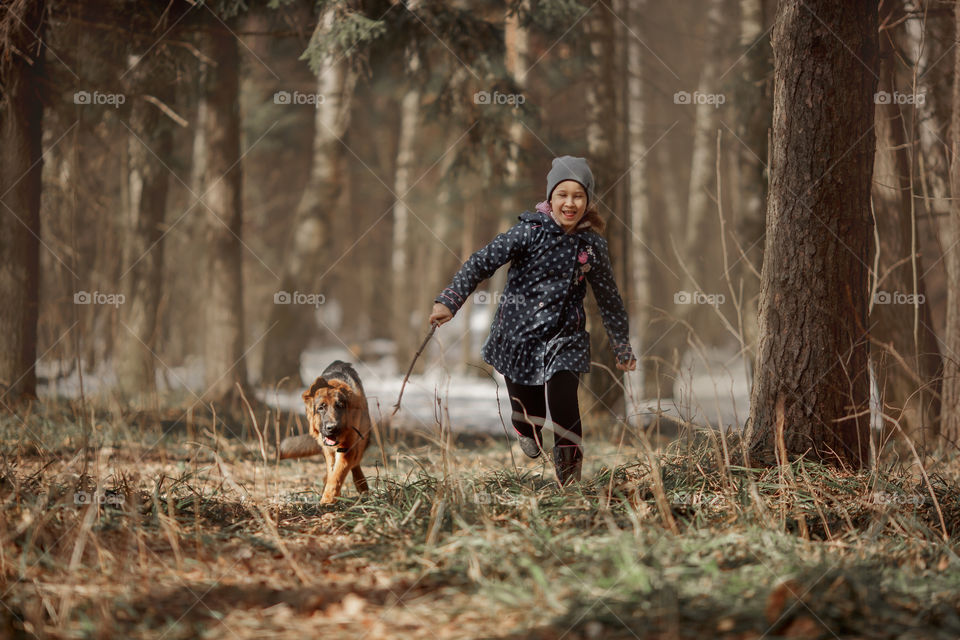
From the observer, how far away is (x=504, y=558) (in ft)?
10.8

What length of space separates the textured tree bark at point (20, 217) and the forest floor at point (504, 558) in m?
3.19

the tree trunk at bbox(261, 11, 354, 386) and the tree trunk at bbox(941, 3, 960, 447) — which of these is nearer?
the tree trunk at bbox(941, 3, 960, 447)

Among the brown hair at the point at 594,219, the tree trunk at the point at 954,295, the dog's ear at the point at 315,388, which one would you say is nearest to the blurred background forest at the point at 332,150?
the tree trunk at the point at 954,295

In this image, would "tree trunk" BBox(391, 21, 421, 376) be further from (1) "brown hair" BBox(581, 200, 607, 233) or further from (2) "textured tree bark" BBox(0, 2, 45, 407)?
(1) "brown hair" BBox(581, 200, 607, 233)

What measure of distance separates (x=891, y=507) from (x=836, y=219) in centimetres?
159

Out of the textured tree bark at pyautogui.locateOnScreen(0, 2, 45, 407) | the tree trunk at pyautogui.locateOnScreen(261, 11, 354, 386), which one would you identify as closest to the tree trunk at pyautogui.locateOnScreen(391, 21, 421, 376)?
the tree trunk at pyautogui.locateOnScreen(261, 11, 354, 386)

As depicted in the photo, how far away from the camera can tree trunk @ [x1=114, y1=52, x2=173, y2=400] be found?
9.01 m

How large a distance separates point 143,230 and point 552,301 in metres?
6.85

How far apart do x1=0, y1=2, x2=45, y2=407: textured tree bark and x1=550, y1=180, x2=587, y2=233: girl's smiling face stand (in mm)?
5171

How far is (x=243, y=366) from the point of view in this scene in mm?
9352

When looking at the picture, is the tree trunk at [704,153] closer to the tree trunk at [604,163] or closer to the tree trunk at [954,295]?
the tree trunk at [604,163]

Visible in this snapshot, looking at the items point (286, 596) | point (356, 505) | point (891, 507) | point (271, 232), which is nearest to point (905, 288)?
point (891, 507)

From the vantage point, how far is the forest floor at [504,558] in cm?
281

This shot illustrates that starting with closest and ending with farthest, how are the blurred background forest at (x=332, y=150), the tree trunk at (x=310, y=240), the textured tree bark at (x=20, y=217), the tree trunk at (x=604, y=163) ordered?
the blurred background forest at (x=332, y=150), the textured tree bark at (x=20, y=217), the tree trunk at (x=604, y=163), the tree trunk at (x=310, y=240)
